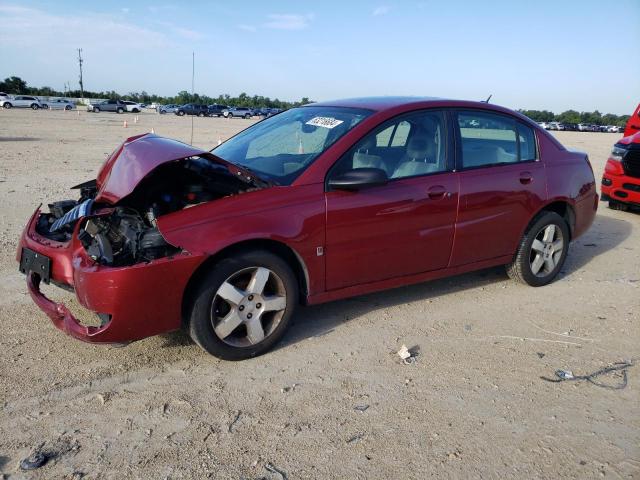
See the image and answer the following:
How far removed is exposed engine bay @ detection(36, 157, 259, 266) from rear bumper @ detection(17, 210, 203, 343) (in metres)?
0.10

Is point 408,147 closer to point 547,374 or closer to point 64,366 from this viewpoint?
point 547,374

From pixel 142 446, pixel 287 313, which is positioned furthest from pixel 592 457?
pixel 142 446

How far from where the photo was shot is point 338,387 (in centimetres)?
335

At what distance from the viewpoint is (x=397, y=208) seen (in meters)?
4.03

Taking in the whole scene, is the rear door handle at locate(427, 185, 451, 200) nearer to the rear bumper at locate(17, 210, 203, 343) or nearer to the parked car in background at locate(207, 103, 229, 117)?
the rear bumper at locate(17, 210, 203, 343)

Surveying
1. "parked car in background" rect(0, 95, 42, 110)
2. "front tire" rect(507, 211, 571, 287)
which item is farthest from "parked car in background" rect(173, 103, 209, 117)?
"front tire" rect(507, 211, 571, 287)

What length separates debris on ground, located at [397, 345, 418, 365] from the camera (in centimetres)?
370

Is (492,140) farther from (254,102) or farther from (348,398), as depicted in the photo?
(254,102)

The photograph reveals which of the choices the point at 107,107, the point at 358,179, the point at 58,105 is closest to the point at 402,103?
the point at 358,179

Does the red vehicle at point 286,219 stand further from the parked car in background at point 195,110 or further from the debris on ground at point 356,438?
the parked car in background at point 195,110

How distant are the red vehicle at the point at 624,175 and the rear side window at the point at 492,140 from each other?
430 centimetres

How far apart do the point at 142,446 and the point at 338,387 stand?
1.19 metres

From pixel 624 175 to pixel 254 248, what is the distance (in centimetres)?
731

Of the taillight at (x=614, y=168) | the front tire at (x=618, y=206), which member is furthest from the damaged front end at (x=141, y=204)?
the front tire at (x=618, y=206)
